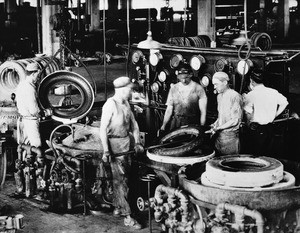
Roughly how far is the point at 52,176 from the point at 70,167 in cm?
36

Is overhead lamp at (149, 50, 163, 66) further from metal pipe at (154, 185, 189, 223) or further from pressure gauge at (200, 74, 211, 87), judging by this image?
metal pipe at (154, 185, 189, 223)

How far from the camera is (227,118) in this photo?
7895 mm

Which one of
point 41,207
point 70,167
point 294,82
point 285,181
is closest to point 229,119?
point 285,181

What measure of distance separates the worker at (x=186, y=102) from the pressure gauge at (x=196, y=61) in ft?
3.53

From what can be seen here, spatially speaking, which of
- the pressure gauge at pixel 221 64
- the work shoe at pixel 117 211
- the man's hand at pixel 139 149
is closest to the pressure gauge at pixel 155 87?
the pressure gauge at pixel 221 64

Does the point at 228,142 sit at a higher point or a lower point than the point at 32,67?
lower

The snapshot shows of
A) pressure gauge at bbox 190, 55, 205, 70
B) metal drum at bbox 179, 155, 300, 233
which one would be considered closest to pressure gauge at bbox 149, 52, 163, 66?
pressure gauge at bbox 190, 55, 205, 70

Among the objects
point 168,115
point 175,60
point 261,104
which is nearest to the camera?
point 261,104

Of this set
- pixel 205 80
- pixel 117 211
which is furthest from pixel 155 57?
pixel 117 211

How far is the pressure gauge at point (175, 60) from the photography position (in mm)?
10492

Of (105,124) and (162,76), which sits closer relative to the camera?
(105,124)

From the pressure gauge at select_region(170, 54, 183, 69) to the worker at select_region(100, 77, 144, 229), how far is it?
327 cm

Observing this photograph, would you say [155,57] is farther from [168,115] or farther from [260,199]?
[260,199]

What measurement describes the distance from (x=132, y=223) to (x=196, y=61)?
4.03 metres
